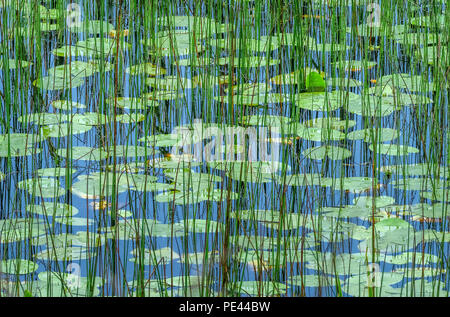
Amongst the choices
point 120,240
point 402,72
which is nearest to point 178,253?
point 120,240

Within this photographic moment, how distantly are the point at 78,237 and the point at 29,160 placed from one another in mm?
495

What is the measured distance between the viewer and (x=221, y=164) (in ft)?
7.18

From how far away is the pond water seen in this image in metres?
1.78

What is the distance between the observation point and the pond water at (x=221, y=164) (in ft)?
5.85

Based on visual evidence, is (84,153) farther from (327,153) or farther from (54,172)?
(327,153)

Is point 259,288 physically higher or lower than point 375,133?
lower

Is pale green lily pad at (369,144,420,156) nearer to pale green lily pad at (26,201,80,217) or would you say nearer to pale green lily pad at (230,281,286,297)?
pale green lily pad at (230,281,286,297)

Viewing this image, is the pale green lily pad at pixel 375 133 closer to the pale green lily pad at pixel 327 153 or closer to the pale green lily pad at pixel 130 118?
the pale green lily pad at pixel 327 153

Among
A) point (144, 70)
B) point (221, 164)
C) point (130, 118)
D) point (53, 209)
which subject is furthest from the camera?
point (144, 70)

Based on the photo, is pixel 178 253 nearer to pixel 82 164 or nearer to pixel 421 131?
pixel 82 164

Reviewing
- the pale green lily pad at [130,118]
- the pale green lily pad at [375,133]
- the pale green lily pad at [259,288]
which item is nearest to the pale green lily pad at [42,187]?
the pale green lily pad at [130,118]

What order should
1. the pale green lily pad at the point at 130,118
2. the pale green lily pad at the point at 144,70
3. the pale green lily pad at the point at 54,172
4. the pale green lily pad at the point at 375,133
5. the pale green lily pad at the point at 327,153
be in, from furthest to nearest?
1. the pale green lily pad at the point at 144,70
2. the pale green lily pad at the point at 130,118
3. the pale green lily pad at the point at 375,133
4. the pale green lily pad at the point at 327,153
5. the pale green lily pad at the point at 54,172

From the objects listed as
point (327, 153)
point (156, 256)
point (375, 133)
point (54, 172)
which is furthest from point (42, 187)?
point (375, 133)

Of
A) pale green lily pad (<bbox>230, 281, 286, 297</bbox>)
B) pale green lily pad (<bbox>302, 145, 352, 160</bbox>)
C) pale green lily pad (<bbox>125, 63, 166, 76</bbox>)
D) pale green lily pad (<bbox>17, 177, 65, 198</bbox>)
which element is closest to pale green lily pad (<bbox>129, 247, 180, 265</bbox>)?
pale green lily pad (<bbox>230, 281, 286, 297</bbox>)
